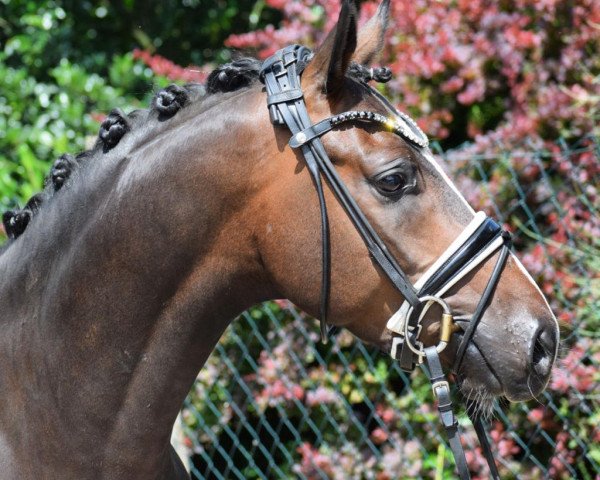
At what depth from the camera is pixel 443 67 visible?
4.18 meters

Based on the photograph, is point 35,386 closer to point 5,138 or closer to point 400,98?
point 400,98

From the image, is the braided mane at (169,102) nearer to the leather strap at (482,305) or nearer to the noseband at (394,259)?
the noseband at (394,259)

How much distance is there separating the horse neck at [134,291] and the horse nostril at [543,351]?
2.19ft

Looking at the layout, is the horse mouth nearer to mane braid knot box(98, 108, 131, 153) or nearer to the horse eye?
the horse eye

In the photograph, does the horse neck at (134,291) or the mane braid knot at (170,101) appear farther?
the mane braid knot at (170,101)

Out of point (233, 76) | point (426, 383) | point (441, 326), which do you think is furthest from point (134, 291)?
point (426, 383)

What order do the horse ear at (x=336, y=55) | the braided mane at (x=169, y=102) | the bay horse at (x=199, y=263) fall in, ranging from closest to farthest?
the horse ear at (x=336, y=55) → the bay horse at (x=199, y=263) → the braided mane at (x=169, y=102)

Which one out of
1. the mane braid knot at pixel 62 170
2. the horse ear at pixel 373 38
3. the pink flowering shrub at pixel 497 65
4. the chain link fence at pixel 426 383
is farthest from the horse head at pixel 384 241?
the pink flowering shrub at pixel 497 65

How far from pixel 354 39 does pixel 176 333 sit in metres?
0.83

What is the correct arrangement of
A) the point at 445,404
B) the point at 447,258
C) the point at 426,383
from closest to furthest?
the point at 447,258 → the point at 445,404 → the point at 426,383

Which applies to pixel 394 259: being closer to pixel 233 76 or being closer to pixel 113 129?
pixel 233 76

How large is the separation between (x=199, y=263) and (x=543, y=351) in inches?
33.1

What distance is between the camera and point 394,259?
1.82m

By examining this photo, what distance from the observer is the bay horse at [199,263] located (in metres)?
1.83
